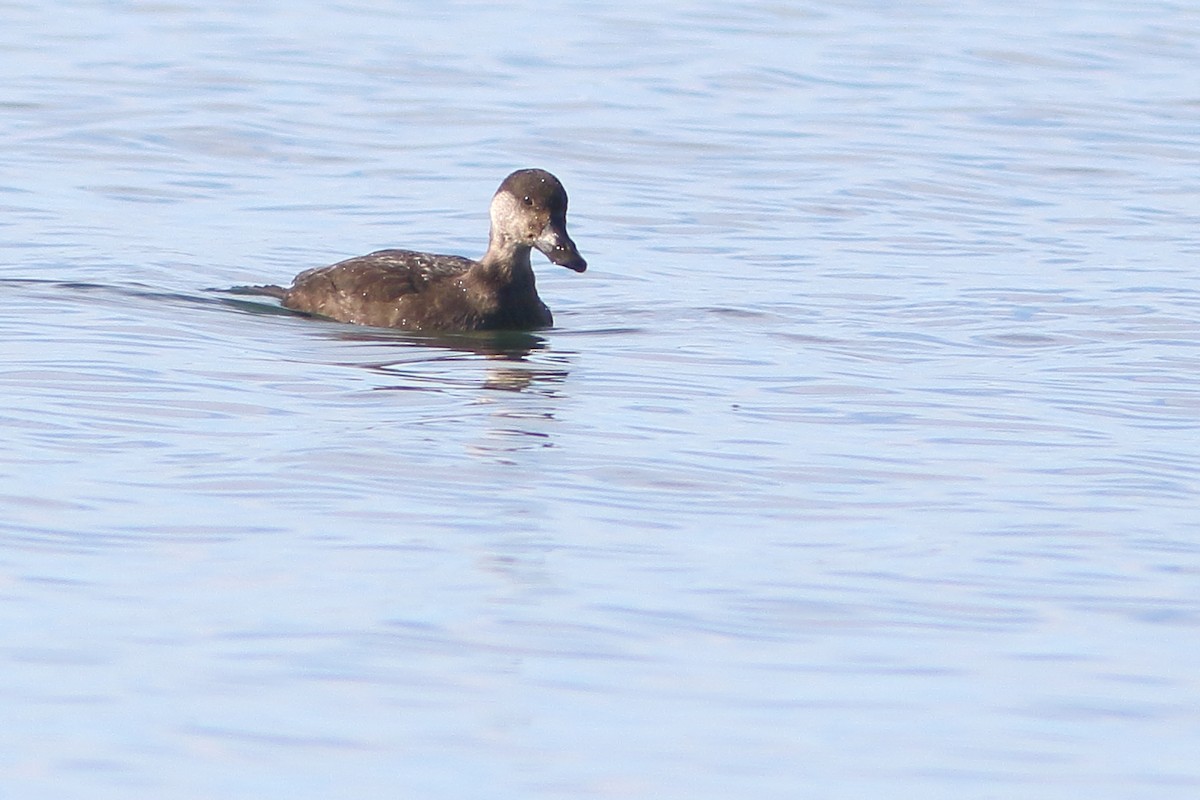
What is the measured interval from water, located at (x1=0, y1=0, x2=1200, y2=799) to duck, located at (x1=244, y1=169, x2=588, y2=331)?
274mm

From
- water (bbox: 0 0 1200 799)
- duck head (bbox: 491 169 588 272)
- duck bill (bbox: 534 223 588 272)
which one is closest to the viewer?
water (bbox: 0 0 1200 799)

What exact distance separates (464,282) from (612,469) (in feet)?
12.8

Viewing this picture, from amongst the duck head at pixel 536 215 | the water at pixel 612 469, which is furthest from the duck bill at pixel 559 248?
the water at pixel 612 469

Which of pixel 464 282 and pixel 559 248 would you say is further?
pixel 464 282

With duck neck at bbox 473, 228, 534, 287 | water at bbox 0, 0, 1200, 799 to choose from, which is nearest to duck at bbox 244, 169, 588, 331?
duck neck at bbox 473, 228, 534, 287

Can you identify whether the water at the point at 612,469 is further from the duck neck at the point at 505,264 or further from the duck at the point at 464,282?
the duck neck at the point at 505,264

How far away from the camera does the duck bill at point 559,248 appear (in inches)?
484

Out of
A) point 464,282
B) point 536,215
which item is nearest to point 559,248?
point 536,215

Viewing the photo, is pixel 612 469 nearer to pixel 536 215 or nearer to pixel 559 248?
pixel 559 248

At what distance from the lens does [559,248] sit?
12.4m

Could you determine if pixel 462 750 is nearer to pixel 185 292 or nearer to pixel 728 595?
pixel 728 595

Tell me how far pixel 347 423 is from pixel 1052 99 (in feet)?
47.6

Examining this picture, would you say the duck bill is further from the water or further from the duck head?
the water

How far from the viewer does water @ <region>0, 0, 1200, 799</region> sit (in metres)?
5.93
